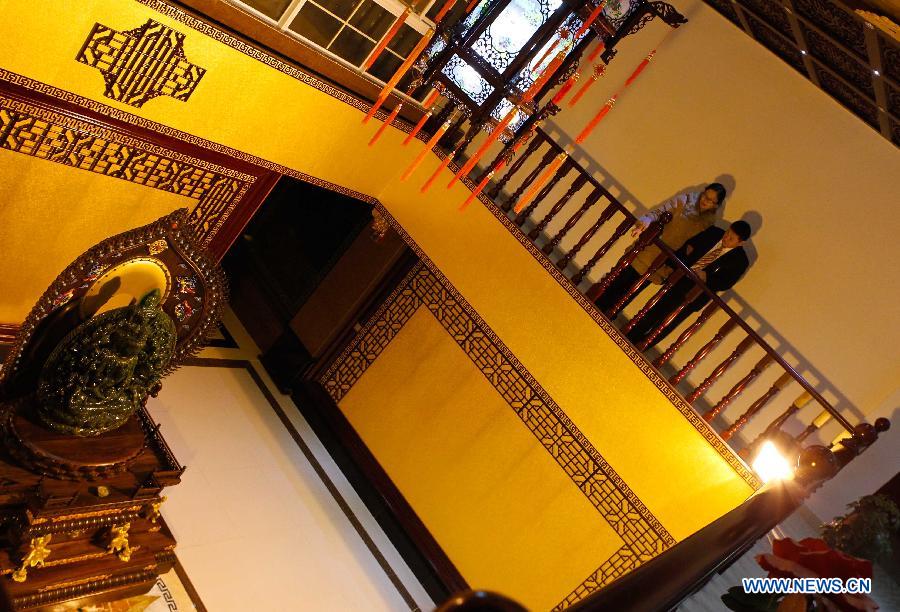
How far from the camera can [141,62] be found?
397cm

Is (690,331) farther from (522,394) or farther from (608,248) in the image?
(522,394)

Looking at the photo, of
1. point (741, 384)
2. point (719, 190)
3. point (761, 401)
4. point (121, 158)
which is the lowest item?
point (761, 401)

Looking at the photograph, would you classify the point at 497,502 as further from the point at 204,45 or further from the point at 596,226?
the point at 204,45

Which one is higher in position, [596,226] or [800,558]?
[596,226]

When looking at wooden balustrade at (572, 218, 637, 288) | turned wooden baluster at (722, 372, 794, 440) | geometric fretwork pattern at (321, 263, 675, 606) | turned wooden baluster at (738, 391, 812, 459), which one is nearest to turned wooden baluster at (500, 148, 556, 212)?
wooden balustrade at (572, 218, 637, 288)

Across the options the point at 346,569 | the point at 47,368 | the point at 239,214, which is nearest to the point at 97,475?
the point at 47,368

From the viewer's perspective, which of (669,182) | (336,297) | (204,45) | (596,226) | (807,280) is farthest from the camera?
(336,297)

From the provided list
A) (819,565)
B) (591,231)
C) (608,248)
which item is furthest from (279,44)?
(819,565)

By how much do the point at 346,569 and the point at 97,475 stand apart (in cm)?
224

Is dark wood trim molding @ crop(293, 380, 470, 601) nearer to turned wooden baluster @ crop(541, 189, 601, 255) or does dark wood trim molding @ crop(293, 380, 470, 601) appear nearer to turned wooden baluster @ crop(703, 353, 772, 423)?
turned wooden baluster @ crop(703, 353, 772, 423)

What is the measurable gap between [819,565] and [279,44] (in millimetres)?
3996

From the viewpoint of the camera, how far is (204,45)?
408 centimetres

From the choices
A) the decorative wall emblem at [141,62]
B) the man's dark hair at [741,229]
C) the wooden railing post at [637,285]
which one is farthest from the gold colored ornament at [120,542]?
the man's dark hair at [741,229]

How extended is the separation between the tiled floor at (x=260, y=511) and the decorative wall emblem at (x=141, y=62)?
2.12 metres
